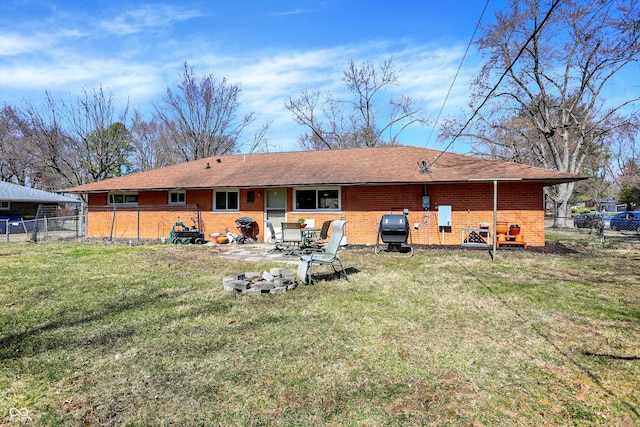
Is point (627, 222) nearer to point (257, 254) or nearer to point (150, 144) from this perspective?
point (257, 254)

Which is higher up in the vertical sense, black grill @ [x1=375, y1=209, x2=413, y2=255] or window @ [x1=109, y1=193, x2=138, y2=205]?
window @ [x1=109, y1=193, x2=138, y2=205]

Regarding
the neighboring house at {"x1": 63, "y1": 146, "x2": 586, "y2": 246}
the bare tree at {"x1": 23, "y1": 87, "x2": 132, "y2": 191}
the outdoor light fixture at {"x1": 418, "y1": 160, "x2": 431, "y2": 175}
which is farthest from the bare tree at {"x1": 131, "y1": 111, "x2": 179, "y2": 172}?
the outdoor light fixture at {"x1": 418, "y1": 160, "x2": 431, "y2": 175}

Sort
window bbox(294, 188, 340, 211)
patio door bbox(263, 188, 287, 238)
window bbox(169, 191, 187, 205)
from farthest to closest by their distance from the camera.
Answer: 1. window bbox(169, 191, 187, 205)
2. patio door bbox(263, 188, 287, 238)
3. window bbox(294, 188, 340, 211)

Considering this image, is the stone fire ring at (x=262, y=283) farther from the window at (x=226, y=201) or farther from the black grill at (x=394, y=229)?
the window at (x=226, y=201)

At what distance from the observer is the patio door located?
1399 cm

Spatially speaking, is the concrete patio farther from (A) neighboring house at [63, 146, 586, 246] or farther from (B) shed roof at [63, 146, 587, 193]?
(B) shed roof at [63, 146, 587, 193]

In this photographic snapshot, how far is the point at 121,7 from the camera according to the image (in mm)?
10188

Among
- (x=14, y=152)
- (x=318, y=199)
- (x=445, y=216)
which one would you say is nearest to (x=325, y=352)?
(x=445, y=216)

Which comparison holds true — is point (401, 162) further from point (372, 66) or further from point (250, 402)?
point (372, 66)

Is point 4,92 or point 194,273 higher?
point 4,92

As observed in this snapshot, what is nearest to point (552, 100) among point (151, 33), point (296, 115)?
point (296, 115)

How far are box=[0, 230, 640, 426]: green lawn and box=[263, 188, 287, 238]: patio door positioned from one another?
7082 mm

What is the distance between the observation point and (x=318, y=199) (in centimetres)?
1359

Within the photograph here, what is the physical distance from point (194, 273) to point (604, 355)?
7.25 meters
